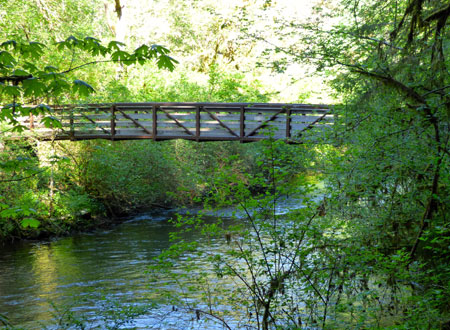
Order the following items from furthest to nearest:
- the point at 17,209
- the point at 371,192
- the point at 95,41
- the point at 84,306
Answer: the point at 84,306, the point at 371,192, the point at 95,41, the point at 17,209

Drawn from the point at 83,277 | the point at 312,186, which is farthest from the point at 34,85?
the point at 83,277

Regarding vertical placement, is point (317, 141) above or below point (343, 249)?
above

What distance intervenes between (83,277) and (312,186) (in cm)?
571

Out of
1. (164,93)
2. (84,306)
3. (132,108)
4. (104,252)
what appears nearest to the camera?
(84,306)

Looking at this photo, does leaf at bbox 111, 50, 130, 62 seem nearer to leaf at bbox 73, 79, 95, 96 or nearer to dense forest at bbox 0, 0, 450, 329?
dense forest at bbox 0, 0, 450, 329

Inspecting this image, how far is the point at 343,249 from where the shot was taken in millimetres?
4992

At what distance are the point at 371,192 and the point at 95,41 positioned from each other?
3580 millimetres

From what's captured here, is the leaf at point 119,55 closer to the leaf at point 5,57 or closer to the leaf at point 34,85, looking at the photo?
the leaf at point 34,85

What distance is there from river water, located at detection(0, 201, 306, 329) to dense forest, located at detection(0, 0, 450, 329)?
0.99ft

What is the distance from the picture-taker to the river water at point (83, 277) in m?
6.88

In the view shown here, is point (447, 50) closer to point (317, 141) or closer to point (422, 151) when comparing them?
point (422, 151)

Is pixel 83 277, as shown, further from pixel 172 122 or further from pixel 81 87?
pixel 172 122

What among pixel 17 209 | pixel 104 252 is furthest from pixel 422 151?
pixel 104 252

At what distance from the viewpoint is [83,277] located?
9.00 metres
